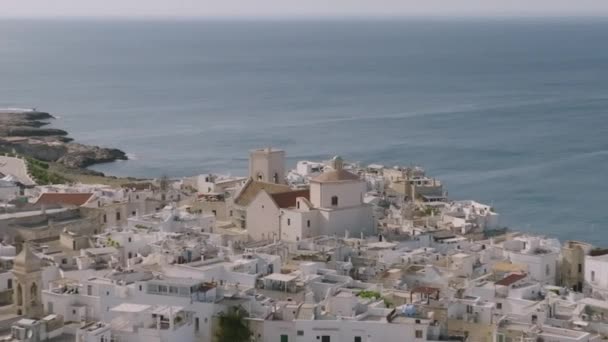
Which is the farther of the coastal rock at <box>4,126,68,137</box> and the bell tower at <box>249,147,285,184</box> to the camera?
the coastal rock at <box>4,126,68,137</box>

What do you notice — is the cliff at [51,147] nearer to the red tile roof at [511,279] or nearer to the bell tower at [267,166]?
the bell tower at [267,166]

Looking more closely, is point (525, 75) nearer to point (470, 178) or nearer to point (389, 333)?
point (470, 178)

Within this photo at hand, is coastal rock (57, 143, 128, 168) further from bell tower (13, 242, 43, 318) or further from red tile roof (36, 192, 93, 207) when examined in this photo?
bell tower (13, 242, 43, 318)

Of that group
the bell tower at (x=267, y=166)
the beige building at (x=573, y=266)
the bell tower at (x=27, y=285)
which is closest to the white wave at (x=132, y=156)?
the bell tower at (x=267, y=166)

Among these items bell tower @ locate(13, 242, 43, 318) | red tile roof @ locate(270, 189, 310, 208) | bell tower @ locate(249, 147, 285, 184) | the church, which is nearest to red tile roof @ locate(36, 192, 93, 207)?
bell tower @ locate(249, 147, 285, 184)

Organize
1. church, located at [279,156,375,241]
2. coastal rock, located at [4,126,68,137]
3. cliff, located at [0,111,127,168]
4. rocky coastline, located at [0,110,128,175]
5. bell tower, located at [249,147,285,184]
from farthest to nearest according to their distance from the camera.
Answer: coastal rock, located at [4,126,68,137]
cliff, located at [0,111,127,168]
rocky coastline, located at [0,110,128,175]
bell tower, located at [249,147,285,184]
church, located at [279,156,375,241]

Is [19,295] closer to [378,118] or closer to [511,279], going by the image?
[511,279]

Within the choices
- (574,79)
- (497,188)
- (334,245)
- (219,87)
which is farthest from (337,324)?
(574,79)
